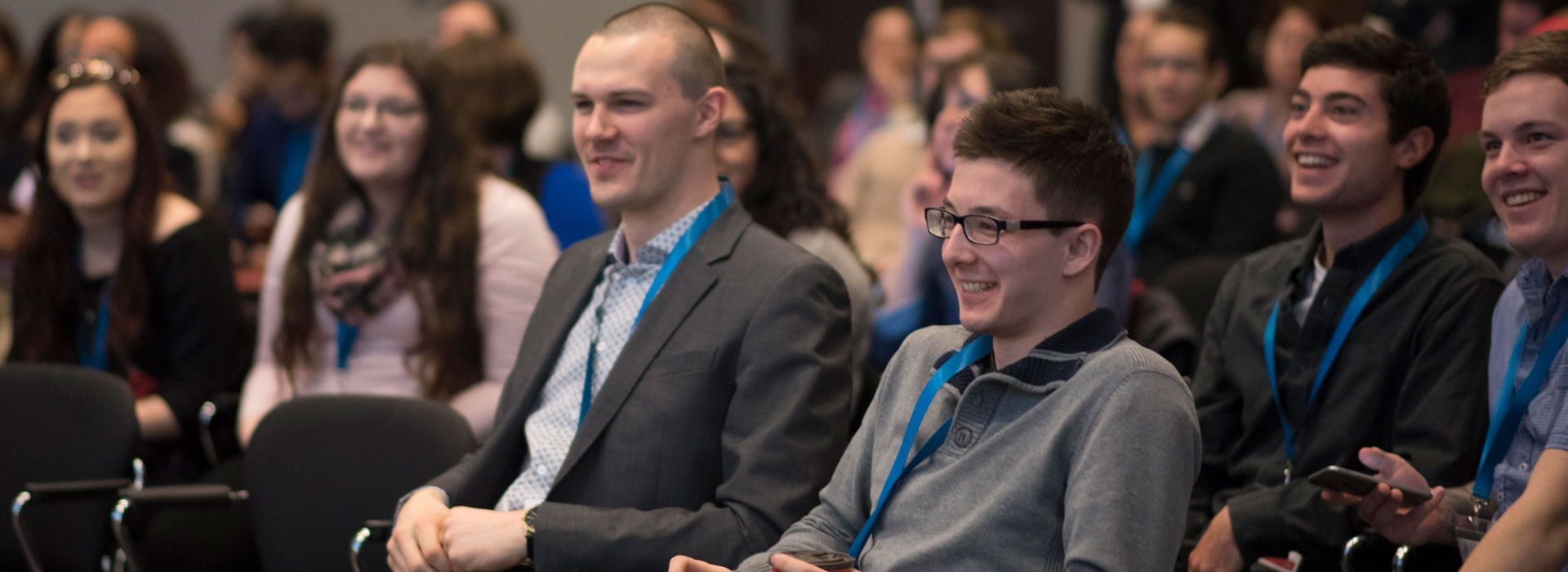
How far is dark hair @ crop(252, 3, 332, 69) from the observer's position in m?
5.53

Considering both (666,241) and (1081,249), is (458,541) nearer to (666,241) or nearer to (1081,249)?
(666,241)

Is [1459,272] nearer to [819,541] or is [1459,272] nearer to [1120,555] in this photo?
[1120,555]

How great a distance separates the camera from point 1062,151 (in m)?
1.85

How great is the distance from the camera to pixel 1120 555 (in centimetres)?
166

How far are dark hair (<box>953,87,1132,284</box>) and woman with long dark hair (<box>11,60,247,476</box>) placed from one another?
246 centimetres

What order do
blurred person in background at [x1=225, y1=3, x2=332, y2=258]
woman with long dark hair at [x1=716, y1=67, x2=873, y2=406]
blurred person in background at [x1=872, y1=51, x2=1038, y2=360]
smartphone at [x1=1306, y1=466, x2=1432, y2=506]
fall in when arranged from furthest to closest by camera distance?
1. blurred person in background at [x1=225, y1=3, x2=332, y2=258]
2. blurred person in background at [x1=872, y1=51, x2=1038, y2=360]
3. woman with long dark hair at [x1=716, y1=67, x2=873, y2=406]
4. smartphone at [x1=1306, y1=466, x2=1432, y2=506]

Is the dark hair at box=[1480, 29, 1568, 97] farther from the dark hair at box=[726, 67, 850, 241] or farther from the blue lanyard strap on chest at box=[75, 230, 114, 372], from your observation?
the blue lanyard strap on chest at box=[75, 230, 114, 372]

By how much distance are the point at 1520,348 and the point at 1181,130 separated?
2735 millimetres

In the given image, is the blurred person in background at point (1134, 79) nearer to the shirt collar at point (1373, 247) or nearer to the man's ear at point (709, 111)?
the shirt collar at point (1373, 247)

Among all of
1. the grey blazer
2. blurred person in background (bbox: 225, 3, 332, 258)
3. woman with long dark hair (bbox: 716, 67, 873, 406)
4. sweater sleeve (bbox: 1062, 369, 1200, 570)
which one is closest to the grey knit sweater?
sweater sleeve (bbox: 1062, 369, 1200, 570)

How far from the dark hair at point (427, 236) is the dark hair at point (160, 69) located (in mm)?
2229

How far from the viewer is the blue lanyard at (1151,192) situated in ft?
14.9

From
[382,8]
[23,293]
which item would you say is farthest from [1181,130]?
[382,8]

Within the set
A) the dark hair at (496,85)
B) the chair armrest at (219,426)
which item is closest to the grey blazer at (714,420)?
the chair armrest at (219,426)
